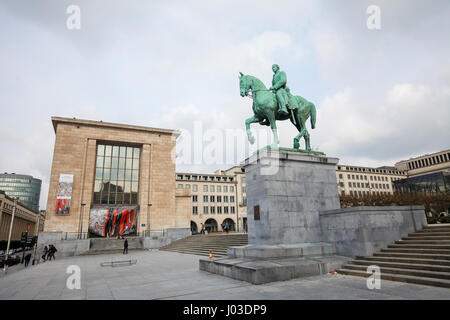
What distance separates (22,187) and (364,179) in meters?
214

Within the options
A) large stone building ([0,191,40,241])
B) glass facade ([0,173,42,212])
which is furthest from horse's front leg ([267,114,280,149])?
glass facade ([0,173,42,212])

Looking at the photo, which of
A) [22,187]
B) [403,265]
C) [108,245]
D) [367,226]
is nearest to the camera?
[403,265]

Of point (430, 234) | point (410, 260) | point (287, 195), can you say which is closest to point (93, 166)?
point (287, 195)

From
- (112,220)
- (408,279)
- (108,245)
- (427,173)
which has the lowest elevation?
(108,245)

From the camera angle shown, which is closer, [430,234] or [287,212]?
[430,234]

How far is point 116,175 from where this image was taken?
43188mm

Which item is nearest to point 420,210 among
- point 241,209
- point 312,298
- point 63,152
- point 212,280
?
point 312,298

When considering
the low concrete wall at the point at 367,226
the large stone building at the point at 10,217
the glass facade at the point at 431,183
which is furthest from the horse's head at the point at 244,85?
the glass facade at the point at 431,183

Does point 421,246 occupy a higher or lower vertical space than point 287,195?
lower

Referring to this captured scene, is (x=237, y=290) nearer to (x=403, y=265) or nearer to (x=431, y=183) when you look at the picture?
(x=403, y=265)

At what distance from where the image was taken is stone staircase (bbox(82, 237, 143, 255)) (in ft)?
112
